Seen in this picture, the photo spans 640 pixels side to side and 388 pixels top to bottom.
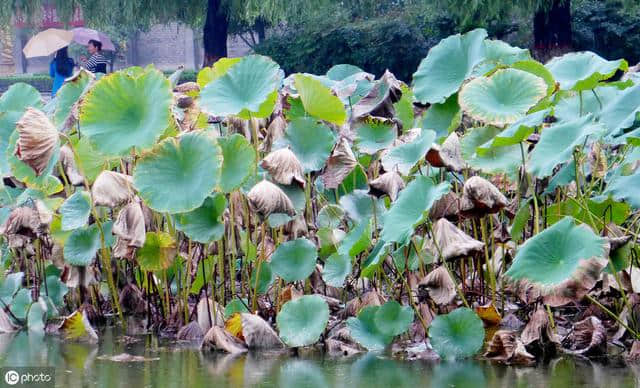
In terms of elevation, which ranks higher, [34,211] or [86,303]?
[34,211]

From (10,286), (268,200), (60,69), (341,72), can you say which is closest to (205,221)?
(268,200)

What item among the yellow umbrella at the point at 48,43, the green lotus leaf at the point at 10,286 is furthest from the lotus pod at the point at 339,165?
the yellow umbrella at the point at 48,43

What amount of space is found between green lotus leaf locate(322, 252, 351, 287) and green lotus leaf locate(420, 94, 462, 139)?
1.80 feet

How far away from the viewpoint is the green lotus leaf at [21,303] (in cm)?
379

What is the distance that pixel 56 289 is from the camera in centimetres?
388

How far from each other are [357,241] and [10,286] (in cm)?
146

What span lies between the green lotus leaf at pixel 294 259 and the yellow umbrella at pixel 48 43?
10.6m

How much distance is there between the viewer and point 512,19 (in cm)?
1617

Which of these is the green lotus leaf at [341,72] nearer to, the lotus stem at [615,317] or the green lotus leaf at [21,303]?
the green lotus leaf at [21,303]

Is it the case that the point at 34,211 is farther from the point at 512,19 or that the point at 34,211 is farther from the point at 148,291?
the point at 512,19

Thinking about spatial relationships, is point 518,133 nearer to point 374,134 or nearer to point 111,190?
point 374,134

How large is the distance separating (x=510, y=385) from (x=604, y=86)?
1260mm

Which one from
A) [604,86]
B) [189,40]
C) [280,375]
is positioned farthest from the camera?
[189,40]

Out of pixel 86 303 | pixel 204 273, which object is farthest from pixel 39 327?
pixel 204 273
